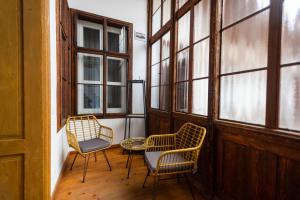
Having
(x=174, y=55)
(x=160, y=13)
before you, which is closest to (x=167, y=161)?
(x=174, y=55)

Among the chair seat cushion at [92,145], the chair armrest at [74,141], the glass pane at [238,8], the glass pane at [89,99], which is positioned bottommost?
the chair seat cushion at [92,145]

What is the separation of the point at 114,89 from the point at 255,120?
2.82m

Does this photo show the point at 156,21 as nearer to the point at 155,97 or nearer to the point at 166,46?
the point at 166,46

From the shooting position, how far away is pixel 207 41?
6.58ft

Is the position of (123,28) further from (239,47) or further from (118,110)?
(239,47)

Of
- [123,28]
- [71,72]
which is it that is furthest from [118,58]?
[71,72]

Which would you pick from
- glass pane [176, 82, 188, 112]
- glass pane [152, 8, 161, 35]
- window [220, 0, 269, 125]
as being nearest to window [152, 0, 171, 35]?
glass pane [152, 8, 161, 35]

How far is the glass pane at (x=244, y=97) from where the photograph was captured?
1.38 m

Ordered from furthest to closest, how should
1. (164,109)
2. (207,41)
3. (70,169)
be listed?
(164,109), (70,169), (207,41)

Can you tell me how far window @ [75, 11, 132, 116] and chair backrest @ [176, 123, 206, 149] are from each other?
1826 mm

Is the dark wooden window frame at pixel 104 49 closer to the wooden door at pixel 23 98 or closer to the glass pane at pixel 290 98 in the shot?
the wooden door at pixel 23 98

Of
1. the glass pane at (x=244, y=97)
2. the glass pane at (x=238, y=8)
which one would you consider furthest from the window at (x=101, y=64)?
the glass pane at (x=244, y=97)

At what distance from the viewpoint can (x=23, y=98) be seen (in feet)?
3.94

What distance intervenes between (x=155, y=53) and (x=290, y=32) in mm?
2575
